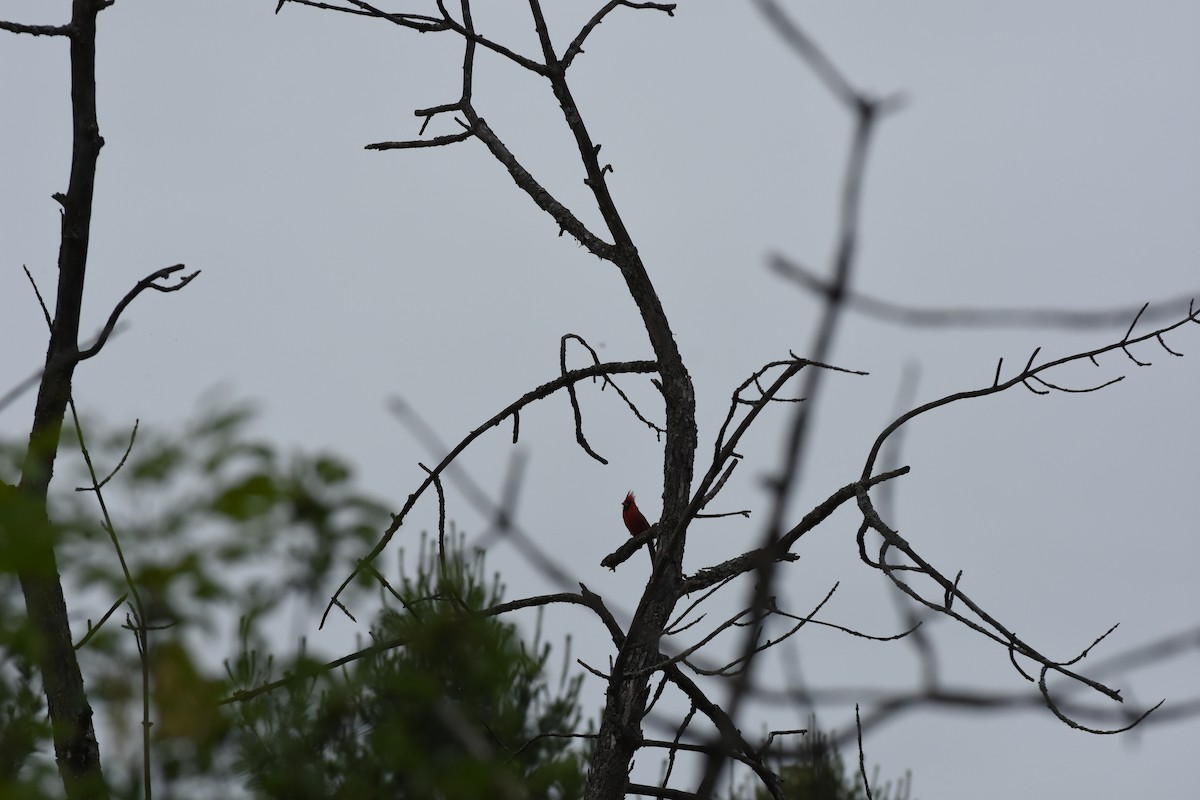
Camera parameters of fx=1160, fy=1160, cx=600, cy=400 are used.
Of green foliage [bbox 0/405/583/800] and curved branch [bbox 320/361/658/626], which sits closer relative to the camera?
green foliage [bbox 0/405/583/800]

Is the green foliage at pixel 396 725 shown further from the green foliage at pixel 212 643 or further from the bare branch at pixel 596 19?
the bare branch at pixel 596 19

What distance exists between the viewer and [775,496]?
2.36 ft

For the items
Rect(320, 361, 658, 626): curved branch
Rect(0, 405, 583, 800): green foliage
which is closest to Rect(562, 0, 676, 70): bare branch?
Rect(320, 361, 658, 626): curved branch

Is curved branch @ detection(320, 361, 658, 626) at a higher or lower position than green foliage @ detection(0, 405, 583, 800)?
higher

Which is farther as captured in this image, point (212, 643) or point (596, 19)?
point (596, 19)

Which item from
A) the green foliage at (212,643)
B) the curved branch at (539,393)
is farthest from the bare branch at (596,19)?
the green foliage at (212,643)

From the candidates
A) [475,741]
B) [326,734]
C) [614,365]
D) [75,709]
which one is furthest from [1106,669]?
[614,365]

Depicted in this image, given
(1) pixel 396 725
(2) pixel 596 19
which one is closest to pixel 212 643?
(1) pixel 396 725

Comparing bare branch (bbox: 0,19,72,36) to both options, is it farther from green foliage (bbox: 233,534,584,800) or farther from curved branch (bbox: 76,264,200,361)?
green foliage (bbox: 233,534,584,800)

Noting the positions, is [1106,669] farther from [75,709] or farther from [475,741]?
[75,709]

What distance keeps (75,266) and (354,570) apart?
1664 millimetres

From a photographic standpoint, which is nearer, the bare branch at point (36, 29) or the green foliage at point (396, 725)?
the green foliage at point (396, 725)

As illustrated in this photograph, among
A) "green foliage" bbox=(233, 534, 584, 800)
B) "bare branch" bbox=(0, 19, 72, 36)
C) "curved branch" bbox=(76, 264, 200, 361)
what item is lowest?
"green foliage" bbox=(233, 534, 584, 800)

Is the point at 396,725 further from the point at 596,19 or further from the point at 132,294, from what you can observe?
the point at 596,19
